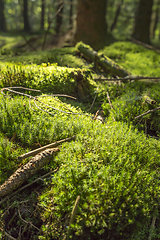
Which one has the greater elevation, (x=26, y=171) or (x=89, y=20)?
(x=89, y=20)

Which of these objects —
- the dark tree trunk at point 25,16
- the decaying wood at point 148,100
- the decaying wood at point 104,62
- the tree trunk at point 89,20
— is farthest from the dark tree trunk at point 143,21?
the dark tree trunk at point 25,16

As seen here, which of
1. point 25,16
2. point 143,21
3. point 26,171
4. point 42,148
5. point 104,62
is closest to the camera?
point 26,171

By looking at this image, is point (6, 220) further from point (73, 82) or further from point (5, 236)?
point (73, 82)

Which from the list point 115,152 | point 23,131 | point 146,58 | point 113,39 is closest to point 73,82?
point 23,131

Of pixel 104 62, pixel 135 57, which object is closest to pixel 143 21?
pixel 135 57

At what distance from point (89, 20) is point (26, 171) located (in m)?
10.5

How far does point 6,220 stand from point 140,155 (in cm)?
249

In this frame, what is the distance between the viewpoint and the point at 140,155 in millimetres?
3221

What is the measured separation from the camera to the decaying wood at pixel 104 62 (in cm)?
725

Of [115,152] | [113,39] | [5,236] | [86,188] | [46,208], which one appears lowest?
[5,236]

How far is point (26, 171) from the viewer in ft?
9.98

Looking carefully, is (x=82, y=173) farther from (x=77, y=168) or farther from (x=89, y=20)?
(x=89, y=20)

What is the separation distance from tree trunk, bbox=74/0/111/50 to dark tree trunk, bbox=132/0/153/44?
2.97 m

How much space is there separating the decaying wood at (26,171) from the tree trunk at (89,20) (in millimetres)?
9254
